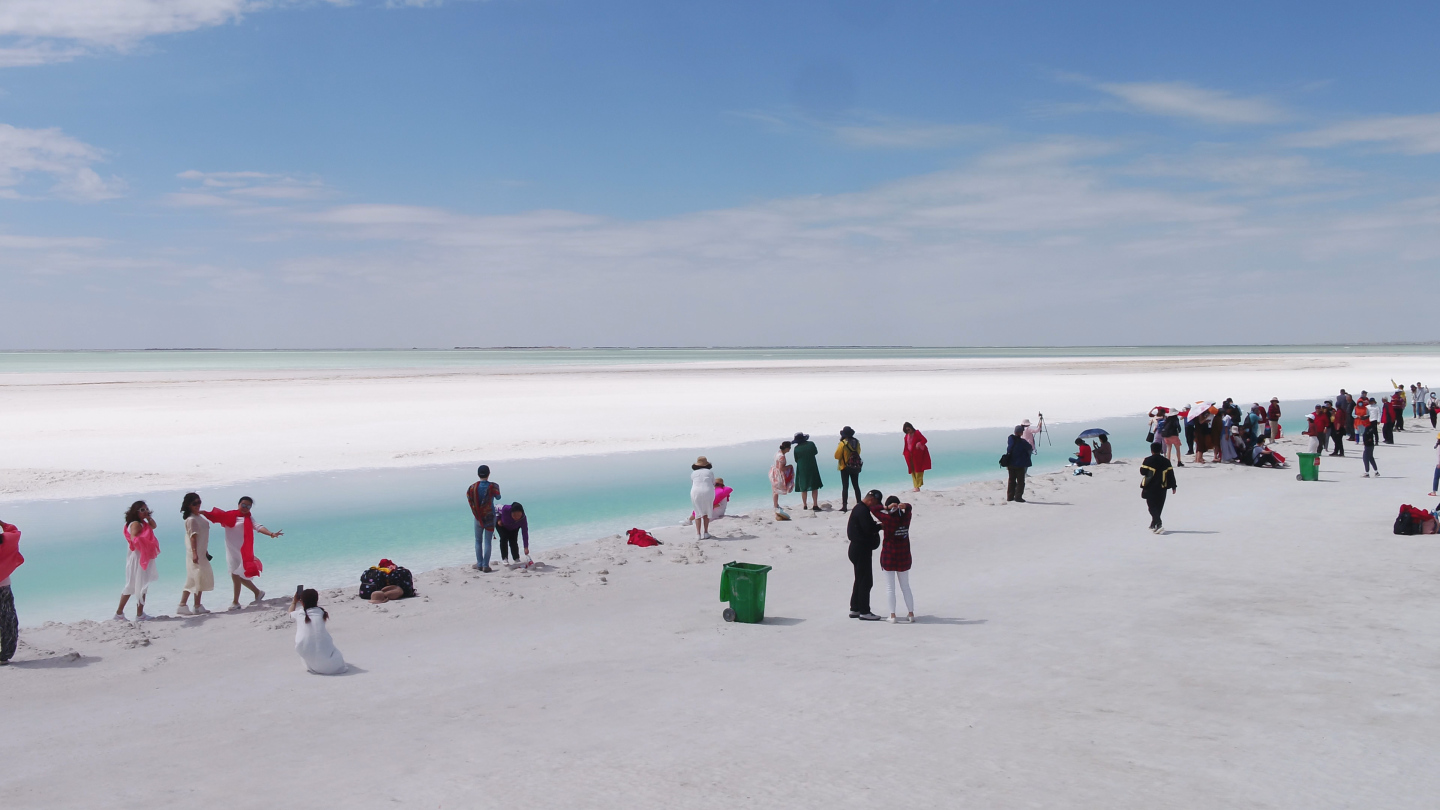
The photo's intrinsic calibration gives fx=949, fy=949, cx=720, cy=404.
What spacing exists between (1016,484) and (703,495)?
7.66m

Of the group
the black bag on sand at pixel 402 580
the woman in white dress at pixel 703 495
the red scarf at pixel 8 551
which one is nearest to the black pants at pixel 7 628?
the red scarf at pixel 8 551

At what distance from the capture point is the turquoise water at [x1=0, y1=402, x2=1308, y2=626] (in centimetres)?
1482

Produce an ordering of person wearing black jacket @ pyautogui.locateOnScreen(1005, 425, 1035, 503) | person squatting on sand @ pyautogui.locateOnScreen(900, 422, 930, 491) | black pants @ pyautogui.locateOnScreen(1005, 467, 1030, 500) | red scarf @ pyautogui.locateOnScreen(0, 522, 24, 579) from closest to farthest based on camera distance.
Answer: red scarf @ pyautogui.locateOnScreen(0, 522, 24, 579)
person wearing black jacket @ pyautogui.locateOnScreen(1005, 425, 1035, 503)
black pants @ pyautogui.locateOnScreen(1005, 467, 1030, 500)
person squatting on sand @ pyautogui.locateOnScreen(900, 422, 930, 491)

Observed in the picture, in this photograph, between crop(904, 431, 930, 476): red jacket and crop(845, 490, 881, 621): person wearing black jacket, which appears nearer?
crop(845, 490, 881, 621): person wearing black jacket

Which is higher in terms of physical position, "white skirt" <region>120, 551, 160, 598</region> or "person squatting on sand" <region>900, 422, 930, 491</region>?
"person squatting on sand" <region>900, 422, 930, 491</region>

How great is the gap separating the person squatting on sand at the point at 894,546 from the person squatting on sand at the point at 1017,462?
29.0 feet

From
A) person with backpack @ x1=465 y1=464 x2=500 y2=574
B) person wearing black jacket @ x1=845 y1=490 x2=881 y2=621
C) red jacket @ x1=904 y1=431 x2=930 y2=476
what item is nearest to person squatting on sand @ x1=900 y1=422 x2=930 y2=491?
red jacket @ x1=904 y1=431 x2=930 y2=476

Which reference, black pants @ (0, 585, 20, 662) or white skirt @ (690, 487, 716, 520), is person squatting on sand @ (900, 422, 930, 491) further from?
black pants @ (0, 585, 20, 662)

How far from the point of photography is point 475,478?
83.5 ft

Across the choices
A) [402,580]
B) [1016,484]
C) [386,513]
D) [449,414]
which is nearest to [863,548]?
[402,580]

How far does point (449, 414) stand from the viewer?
139ft

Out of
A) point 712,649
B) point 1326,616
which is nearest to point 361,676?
point 712,649

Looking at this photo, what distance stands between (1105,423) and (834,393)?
1916 centimetres

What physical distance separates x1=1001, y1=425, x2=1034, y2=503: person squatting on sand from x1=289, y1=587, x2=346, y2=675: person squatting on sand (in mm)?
13999
